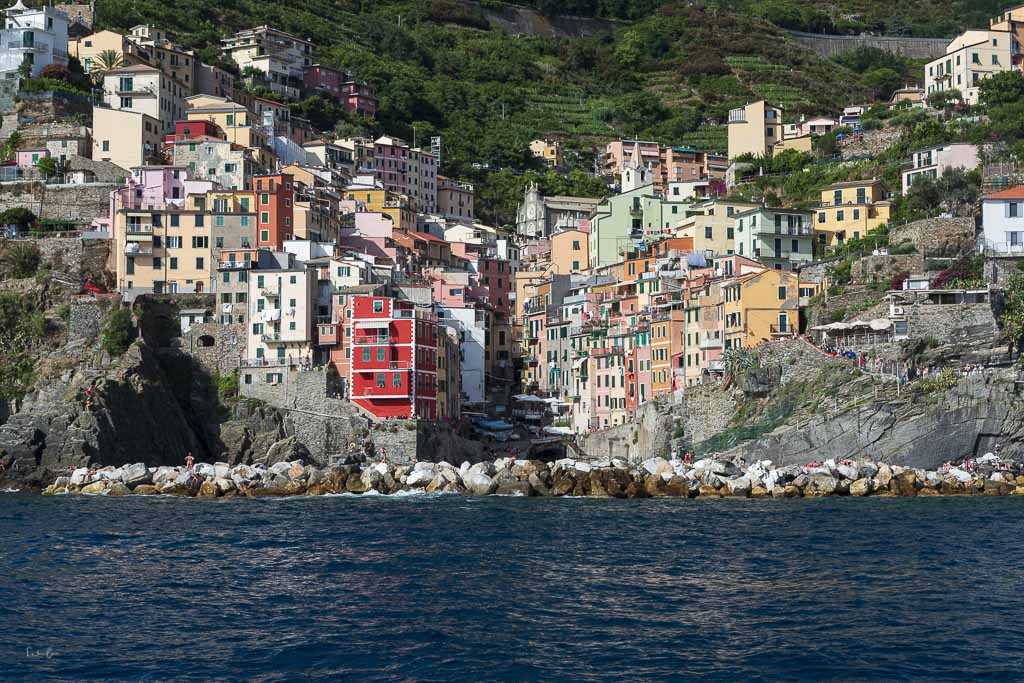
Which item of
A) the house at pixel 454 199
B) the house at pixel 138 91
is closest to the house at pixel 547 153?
the house at pixel 454 199

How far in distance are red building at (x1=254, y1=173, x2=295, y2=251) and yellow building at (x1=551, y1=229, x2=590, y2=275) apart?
74.6 ft

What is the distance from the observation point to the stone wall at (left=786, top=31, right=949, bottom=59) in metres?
163

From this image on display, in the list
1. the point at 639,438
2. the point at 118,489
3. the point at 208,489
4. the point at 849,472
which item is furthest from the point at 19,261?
the point at 849,472

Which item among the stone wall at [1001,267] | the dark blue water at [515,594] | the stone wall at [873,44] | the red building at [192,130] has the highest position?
the stone wall at [873,44]

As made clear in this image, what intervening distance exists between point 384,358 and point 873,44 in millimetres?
107979

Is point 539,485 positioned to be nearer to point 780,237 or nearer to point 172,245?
point 780,237

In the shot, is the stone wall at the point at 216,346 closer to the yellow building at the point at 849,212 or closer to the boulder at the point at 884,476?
the yellow building at the point at 849,212

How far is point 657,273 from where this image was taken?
278 feet

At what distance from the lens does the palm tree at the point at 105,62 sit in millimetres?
101938

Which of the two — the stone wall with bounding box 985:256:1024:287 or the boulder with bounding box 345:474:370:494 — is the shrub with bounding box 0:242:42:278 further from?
the stone wall with bounding box 985:256:1024:287

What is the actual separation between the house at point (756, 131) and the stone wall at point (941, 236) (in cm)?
3408

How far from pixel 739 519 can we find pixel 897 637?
2145 cm

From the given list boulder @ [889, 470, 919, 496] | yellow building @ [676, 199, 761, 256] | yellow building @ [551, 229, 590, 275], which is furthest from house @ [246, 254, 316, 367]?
boulder @ [889, 470, 919, 496]

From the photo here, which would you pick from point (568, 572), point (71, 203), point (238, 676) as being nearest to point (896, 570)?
point (568, 572)
